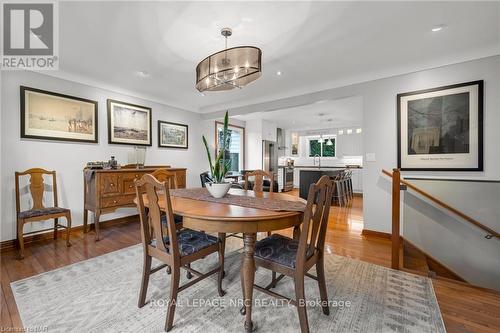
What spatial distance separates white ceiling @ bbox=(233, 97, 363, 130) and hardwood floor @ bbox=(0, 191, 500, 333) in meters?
2.63

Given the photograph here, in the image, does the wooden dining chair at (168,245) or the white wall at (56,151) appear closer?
the wooden dining chair at (168,245)

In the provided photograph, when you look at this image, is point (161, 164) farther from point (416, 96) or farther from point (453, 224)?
point (453, 224)

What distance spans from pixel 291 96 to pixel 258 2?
2415 mm

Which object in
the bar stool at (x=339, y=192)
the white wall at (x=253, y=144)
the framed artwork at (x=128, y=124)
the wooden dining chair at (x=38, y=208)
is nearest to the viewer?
the wooden dining chair at (x=38, y=208)

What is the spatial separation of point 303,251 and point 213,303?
36.0 inches

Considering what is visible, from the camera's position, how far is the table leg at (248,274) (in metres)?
1.41

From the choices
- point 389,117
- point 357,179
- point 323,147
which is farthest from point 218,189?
point 323,147

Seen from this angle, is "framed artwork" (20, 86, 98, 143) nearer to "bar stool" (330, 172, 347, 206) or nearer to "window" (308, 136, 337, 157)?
"bar stool" (330, 172, 347, 206)

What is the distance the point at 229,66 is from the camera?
6.84 feet

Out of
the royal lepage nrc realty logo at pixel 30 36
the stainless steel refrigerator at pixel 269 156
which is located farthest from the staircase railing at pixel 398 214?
the stainless steel refrigerator at pixel 269 156

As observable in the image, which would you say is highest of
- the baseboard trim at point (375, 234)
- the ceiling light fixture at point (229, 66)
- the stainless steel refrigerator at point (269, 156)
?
the ceiling light fixture at point (229, 66)

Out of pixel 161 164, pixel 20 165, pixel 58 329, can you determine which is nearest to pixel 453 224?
pixel 58 329

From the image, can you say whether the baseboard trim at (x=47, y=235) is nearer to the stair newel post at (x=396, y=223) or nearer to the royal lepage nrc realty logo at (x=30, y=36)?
the royal lepage nrc realty logo at (x=30, y=36)

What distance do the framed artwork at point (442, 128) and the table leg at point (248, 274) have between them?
279 cm
